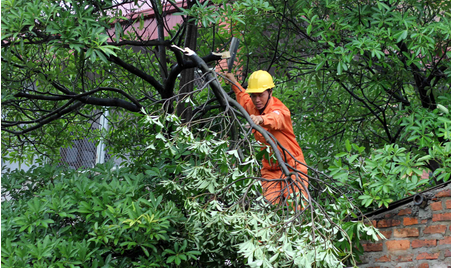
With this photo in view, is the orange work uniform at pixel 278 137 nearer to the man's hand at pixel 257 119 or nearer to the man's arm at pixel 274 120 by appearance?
the man's arm at pixel 274 120

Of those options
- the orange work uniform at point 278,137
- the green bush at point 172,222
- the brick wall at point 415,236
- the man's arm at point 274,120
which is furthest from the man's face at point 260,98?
the brick wall at point 415,236

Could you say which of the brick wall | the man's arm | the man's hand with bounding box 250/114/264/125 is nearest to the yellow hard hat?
the man's arm

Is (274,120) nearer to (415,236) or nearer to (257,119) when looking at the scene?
(257,119)

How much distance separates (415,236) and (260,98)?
2.05m

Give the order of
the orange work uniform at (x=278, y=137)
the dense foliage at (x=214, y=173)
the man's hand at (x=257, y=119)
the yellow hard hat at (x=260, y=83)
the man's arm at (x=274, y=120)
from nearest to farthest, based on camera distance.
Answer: the dense foliage at (x=214, y=173), the man's hand at (x=257, y=119), the man's arm at (x=274, y=120), the orange work uniform at (x=278, y=137), the yellow hard hat at (x=260, y=83)

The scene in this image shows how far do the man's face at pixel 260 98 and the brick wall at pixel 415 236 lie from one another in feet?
5.34

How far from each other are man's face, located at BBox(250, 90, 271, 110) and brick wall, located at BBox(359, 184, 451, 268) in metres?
1.63

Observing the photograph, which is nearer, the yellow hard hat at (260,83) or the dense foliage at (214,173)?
the dense foliage at (214,173)

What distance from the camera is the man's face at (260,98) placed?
535 cm

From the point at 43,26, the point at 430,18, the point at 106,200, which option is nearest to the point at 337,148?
the point at 430,18

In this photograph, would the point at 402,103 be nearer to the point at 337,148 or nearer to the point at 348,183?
the point at 337,148

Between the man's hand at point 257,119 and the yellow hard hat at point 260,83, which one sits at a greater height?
the yellow hard hat at point 260,83

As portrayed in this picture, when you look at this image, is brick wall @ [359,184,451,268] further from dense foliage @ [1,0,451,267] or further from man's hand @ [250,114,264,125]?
man's hand @ [250,114,264,125]

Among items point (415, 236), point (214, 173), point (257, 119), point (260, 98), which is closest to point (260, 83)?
point (260, 98)
